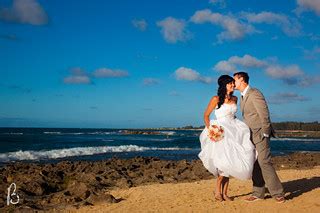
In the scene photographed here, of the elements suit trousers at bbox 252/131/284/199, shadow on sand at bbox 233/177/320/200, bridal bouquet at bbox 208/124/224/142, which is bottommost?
shadow on sand at bbox 233/177/320/200

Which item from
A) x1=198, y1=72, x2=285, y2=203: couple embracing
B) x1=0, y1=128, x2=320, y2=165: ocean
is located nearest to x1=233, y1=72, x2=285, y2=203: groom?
x1=198, y1=72, x2=285, y2=203: couple embracing

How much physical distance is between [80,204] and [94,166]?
21.8ft

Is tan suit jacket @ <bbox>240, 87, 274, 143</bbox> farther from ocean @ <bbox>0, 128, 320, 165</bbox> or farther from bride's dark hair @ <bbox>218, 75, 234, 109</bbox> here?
ocean @ <bbox>0, 128, 320, 165</bbox>

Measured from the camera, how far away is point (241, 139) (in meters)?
7.69

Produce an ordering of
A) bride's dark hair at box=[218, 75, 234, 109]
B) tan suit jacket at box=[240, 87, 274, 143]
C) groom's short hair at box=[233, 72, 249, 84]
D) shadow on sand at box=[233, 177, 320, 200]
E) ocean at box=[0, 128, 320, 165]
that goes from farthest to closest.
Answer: ocean at box=[0, 128, 320, 165], shadow on sand at box=[233, 177, 320, 200], groom's short hair at box=[233, 72, 249, 84], bride's dark hair at box=[218, 75, 234, 109], tan suit jacket at box=[240, 87, 274, 143]

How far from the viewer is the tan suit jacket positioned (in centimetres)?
762

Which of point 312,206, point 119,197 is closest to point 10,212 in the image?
point 119,197

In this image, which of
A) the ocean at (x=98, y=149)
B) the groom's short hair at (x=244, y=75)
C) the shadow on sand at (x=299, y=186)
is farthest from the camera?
the ocean at (x=98, y=149)

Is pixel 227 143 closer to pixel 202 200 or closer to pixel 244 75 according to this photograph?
pixel 244 75

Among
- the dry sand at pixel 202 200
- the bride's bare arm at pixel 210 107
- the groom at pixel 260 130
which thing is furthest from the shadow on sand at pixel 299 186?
the bride's bare arm at pixel 210 107

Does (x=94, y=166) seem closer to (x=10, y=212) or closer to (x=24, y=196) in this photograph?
(x=24, y=196)

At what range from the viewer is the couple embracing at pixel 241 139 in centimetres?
757

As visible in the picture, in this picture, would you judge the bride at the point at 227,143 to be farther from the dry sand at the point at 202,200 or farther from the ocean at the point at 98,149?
the ocean at the point at 98,149

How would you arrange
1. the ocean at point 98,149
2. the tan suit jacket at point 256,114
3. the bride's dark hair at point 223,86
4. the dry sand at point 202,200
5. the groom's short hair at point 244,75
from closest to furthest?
the dry sand at point 202,200 < the tan suit jacket at point 256,114 < the bride's dark hair at point 223,86 < the groom's short hair at point 244,75 < the ocean at point 98,149
